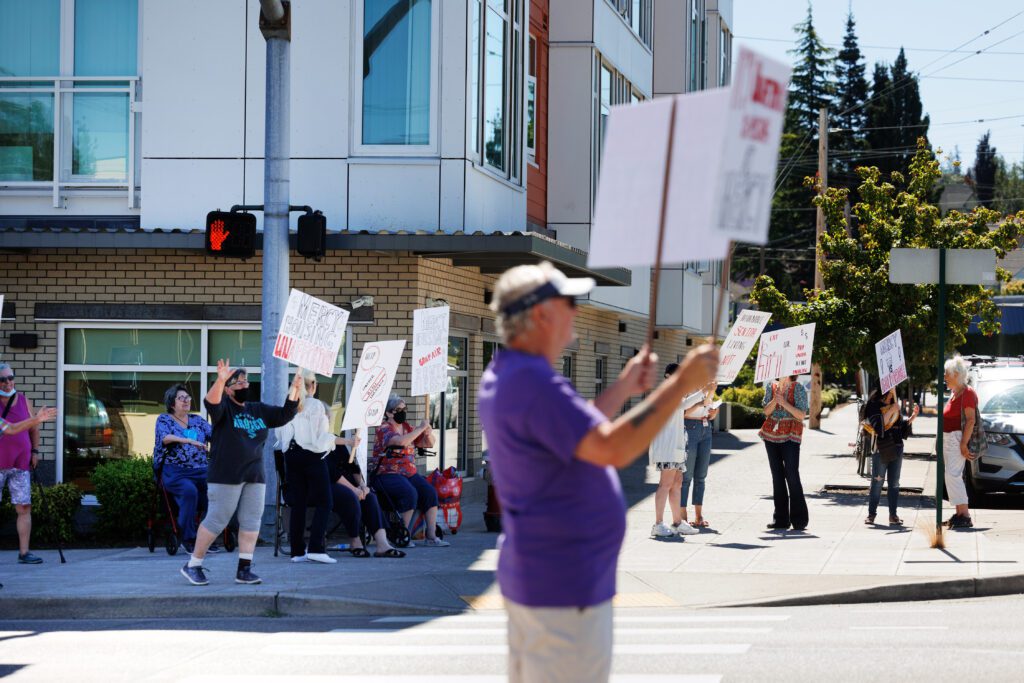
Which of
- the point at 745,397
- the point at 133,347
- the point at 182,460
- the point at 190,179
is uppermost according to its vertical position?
the point at 190,179

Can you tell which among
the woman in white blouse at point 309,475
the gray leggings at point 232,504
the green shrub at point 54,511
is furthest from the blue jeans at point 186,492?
the gray leggings at point 232,504

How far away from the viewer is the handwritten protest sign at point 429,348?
13.8m

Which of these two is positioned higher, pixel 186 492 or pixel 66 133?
pixel 66 133

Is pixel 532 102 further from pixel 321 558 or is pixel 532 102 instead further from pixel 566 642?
pixel 566 642

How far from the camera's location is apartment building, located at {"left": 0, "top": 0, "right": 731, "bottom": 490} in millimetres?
16828

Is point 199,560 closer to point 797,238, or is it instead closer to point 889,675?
point 889,675

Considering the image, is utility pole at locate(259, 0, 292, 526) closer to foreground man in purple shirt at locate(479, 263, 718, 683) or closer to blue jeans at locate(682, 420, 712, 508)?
blue jeans at locate(682, 420, 712, 508)

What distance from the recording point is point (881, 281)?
72.3 feet

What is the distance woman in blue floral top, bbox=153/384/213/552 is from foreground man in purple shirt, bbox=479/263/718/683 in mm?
9766

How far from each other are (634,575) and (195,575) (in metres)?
3.65

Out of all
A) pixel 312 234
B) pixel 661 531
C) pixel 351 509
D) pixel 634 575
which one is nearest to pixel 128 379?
pixel 312 234

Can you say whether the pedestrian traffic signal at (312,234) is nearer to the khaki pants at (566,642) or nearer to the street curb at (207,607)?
the street curb at (207,607)

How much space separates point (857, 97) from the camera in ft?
254

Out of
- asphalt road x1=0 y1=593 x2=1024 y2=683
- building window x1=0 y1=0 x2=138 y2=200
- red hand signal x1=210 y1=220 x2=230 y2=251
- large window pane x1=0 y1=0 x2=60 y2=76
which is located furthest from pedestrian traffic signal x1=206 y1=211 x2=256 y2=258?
asphalt road x1=0 y1=593 x2=1024 y2=683
